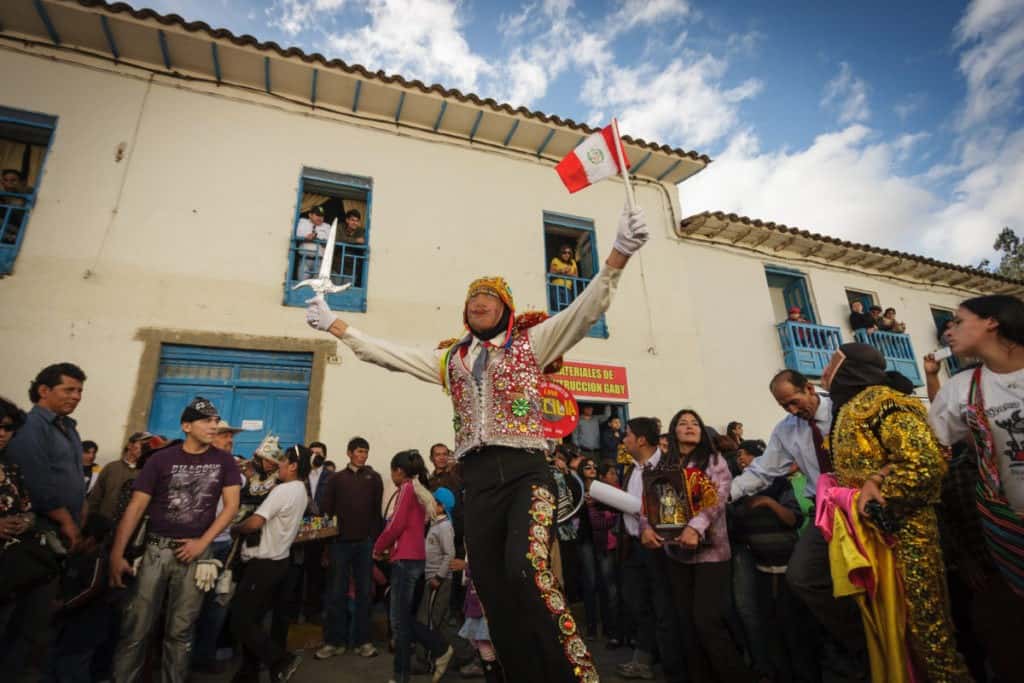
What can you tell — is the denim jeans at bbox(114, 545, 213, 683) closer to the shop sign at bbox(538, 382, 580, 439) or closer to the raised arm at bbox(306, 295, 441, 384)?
the raised arm at bbox(306, 295, 441, 384)

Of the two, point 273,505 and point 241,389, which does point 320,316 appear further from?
point 241,389

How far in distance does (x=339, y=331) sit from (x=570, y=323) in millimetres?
1379

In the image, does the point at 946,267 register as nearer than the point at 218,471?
No

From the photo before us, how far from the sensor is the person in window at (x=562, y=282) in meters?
9.76

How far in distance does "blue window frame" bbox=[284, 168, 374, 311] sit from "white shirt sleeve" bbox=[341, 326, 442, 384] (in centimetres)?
513

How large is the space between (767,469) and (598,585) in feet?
10.3

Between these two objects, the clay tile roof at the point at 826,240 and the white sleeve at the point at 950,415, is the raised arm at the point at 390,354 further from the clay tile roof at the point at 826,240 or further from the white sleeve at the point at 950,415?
the clay tile roof at the point at 826,240

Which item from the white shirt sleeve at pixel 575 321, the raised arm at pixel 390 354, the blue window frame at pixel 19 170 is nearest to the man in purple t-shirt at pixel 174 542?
the raised arm at pixel 390 354

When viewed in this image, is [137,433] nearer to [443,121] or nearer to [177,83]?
[177,83]

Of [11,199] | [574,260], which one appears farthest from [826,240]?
[11,199]

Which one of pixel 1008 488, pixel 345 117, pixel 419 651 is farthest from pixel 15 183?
pixel 1008 488

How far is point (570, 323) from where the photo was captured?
8.30 ft

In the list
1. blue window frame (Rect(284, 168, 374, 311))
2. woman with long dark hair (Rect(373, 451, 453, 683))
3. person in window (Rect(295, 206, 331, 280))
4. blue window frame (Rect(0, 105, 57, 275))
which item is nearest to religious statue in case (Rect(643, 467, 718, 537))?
woman with long dark hair (Rect(373, 451, 453, 683))

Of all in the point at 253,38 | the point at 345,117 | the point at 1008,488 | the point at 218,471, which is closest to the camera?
the point at 1008,488
